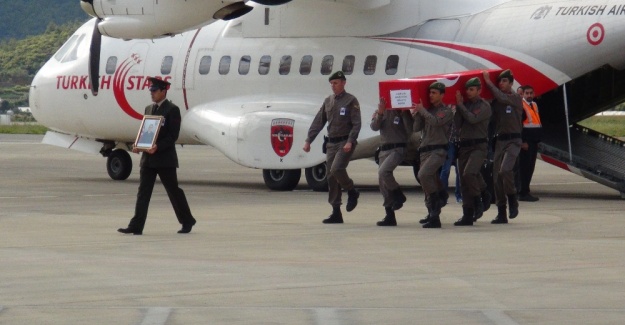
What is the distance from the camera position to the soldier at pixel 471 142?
1456cm

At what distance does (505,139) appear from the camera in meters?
15.2

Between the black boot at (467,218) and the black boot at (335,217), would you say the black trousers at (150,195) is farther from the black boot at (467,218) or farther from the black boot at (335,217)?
the black boot at (467,218)

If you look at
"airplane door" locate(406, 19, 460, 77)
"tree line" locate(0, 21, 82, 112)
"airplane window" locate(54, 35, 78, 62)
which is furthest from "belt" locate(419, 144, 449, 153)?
"tree line" locate(0, 21, 82, 112)

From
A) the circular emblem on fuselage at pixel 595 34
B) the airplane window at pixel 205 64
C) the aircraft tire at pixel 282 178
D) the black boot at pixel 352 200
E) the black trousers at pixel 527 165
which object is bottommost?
the aircraft tire at pixel 282 178

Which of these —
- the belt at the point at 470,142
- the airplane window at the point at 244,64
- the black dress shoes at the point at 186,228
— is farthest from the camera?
the airplane window at the point at 244,64

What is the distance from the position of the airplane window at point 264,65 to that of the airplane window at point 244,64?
0.85 ft

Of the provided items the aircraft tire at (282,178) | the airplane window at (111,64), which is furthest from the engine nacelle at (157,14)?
the airplane window at (111,64)

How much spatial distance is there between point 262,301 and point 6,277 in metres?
2.37

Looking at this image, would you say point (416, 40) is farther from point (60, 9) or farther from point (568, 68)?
point (60, 9)

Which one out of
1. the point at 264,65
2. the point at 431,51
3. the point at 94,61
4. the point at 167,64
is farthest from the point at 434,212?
the point at 94,61

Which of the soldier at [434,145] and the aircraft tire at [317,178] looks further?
the aircraft tire at [317,178]

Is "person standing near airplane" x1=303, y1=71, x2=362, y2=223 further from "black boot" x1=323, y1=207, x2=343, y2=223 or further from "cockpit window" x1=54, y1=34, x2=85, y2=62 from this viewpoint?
"cockpit window" x1=54, y1=34, x2=85, y2=62

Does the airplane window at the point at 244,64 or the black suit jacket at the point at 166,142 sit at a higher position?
the black suit jacket at the point at 166,142

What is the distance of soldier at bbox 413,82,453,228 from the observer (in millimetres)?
14359
